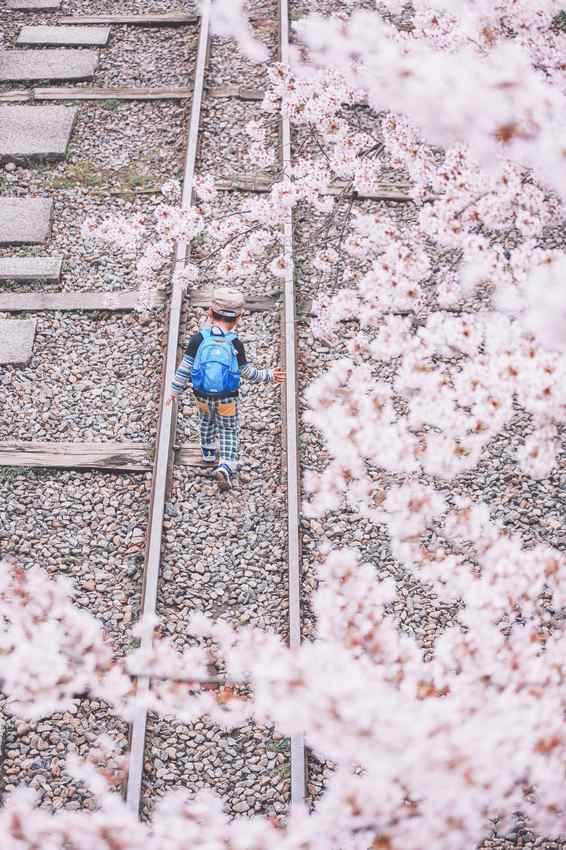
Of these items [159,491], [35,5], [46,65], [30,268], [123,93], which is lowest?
[159,491]

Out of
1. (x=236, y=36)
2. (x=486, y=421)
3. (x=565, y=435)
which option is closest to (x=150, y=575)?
(x=486, y=421)

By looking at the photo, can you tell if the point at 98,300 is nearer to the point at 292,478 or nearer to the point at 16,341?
the point at 16,341

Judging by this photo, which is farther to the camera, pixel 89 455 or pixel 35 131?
pixel 35 131

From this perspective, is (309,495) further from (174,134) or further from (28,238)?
(174,134)

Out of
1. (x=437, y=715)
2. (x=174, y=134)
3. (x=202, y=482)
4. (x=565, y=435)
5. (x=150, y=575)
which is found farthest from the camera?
(x=174, y=134)

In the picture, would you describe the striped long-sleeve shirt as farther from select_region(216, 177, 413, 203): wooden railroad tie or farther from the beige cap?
select_region(216, 177, 413, 203): wooden railroad tie

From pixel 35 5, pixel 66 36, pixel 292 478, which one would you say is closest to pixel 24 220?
pixel 66 36

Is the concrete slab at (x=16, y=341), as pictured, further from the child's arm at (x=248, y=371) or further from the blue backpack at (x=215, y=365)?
the child's arm at (x=248, y=371)
